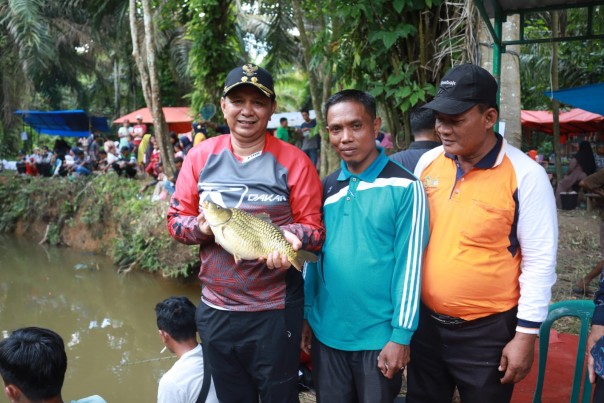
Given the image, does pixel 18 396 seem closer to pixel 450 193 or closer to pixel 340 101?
pixel 340 101

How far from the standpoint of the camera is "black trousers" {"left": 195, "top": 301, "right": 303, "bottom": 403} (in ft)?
6.93

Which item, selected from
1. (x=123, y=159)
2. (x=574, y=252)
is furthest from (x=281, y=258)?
(x=123, y=159)

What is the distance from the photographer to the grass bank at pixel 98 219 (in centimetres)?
915

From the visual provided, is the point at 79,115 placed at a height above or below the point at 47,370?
above

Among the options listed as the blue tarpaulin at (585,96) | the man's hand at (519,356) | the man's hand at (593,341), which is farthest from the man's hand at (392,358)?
the blue tarpaulin at (585,96)

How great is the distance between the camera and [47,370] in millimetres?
1977

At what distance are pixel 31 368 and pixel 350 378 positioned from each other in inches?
46.3

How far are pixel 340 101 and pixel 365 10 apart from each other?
285 centimetres

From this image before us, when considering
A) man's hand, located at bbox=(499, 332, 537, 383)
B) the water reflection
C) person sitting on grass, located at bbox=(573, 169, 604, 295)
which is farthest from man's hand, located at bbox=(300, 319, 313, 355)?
the water reflection

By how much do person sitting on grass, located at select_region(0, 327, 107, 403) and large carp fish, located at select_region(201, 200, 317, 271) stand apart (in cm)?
77

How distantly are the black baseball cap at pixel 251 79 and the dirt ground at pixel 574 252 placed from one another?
3273 millimetres

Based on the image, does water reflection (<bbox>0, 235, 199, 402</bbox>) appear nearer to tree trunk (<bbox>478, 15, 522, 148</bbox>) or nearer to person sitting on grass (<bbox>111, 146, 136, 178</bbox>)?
person sitting on grass (<bbox>111, 146, 136, 178</bbox>)

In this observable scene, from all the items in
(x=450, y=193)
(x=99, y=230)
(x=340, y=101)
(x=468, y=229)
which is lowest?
(x=99, y=230)

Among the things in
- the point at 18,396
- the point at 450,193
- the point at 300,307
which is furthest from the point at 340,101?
the point at 18,396
